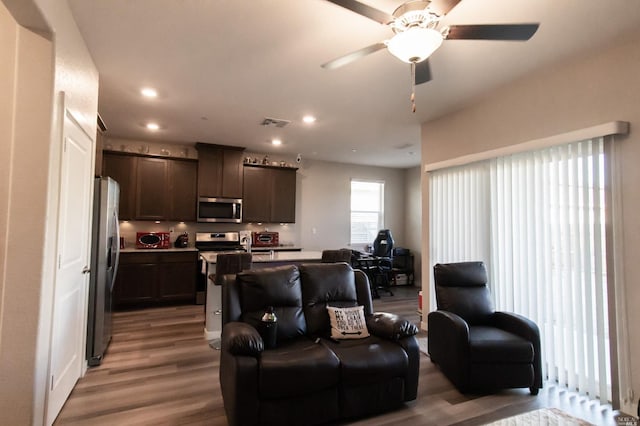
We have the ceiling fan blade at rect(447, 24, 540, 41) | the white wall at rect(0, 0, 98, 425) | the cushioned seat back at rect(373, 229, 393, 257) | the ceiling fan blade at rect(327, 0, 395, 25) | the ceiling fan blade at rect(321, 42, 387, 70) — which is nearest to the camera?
the ceiling fan blade at rect(327, 0, 395, 25)

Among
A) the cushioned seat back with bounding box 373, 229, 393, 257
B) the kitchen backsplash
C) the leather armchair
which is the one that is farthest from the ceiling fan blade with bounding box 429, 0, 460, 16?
the kitchen backsplash

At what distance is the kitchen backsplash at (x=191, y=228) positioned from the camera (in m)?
5.65

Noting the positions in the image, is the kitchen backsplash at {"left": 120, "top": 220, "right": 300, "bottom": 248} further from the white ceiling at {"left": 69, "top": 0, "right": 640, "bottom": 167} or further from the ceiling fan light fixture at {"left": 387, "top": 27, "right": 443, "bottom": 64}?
the ceiling fan light fixture at {"left": 387, "top": 27, "right": 443, "bottom": 64}

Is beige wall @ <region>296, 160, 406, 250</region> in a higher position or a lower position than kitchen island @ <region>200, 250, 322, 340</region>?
higher

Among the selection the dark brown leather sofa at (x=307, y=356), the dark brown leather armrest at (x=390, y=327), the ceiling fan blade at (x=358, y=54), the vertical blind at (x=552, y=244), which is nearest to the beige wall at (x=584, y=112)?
the vertical blind at (x=552, y=244)

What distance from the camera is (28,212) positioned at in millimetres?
1878

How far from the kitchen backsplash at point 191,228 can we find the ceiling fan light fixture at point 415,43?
5119 millimetres

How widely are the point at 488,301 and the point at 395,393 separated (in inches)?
57.9

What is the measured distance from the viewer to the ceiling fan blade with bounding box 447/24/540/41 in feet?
5.61

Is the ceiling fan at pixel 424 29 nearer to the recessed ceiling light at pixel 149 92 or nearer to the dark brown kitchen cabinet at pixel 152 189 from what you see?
Answer: the recessed ceiling light at pixel 149 92

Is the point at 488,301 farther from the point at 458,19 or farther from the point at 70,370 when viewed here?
the point at 70,370

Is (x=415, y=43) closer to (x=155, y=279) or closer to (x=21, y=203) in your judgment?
(x=21, y=203)

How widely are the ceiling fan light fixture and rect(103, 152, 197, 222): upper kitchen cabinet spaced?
4772 millimetres

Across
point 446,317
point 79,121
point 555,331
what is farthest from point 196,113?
point 555,331
